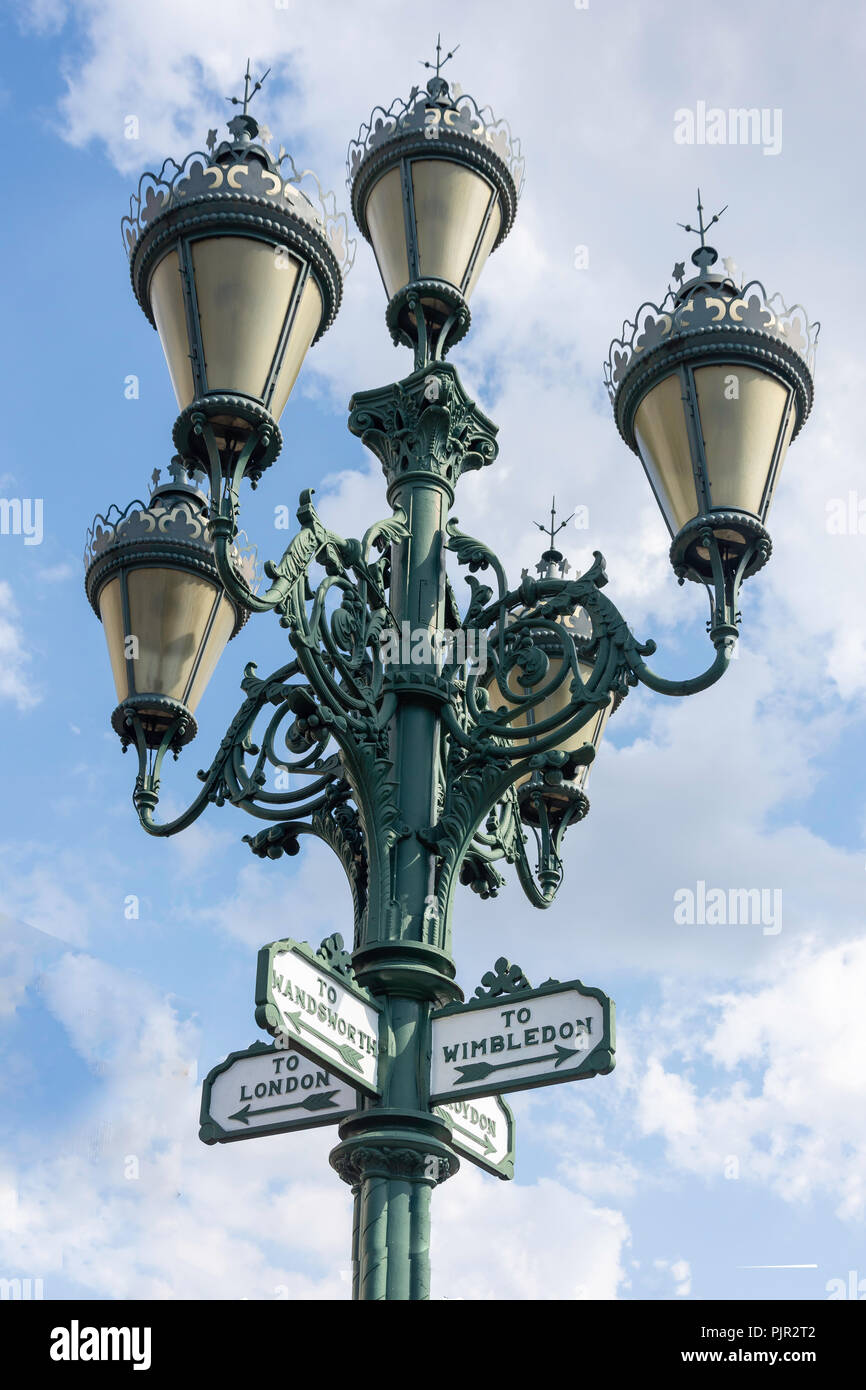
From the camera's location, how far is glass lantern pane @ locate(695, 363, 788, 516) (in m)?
5.88

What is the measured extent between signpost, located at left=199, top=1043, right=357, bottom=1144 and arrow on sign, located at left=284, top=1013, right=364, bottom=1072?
177mm

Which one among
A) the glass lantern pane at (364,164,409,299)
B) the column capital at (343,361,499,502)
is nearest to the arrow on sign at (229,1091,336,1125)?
the column capital at (343,361,499,502)

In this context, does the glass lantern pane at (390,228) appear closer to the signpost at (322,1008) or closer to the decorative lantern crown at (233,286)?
the decorative lantern crown at (233,286)

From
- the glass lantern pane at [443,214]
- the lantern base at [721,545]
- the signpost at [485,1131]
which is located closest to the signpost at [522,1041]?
the signpost at [485,1131]

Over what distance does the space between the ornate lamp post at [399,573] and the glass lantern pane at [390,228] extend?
0.7 inches

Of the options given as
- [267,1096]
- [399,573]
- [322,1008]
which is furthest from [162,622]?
[322,1008]

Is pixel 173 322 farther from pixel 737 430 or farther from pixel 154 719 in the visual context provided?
pixel 737 430

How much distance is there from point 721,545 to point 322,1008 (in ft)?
7.44

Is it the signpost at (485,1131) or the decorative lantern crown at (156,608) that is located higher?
the decorative lantern crown at (156,608)

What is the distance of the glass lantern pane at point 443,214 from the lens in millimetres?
6777

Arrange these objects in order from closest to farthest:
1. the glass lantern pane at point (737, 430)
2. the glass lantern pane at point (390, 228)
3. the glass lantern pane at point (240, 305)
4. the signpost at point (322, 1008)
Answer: the signpost at point (322, 1008)
the glass lantern pane at point (240, 305)
the glass lantern pane at point (737, 430)
the glass lantern pane at point (390, 228)

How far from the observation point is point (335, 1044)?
16.5ft
